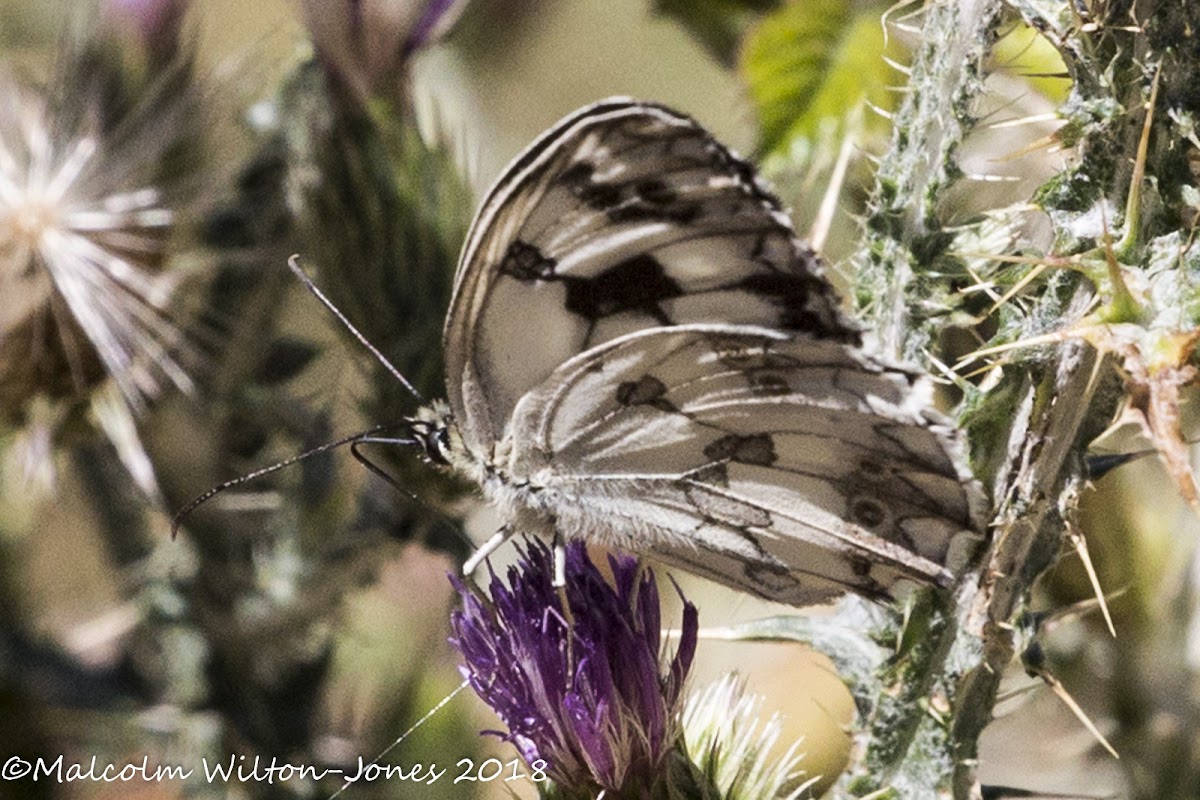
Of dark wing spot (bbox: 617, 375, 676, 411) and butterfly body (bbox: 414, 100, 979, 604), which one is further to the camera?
dark wing spot (bbox: 617, 375, 676, 411)

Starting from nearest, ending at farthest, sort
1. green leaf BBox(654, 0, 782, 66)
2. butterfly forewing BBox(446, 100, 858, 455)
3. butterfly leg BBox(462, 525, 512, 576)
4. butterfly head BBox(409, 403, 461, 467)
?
butterfly forewing BBox(446, 100, 858, 455)
butterfly leg BBox(462, 525, 512, 576)
butterfly head BBox(409, 403, 461, 467)
green leaf BBox(654, 0, 782, 66)

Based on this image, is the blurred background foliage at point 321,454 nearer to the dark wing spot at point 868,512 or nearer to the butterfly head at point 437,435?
the butterfly head at point 437,435

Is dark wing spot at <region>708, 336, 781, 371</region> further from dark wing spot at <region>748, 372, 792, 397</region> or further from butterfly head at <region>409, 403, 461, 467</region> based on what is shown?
butterfly head at <region>409, 403, 461, 467</region>

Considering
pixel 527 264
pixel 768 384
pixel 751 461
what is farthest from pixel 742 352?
pixel 527 264

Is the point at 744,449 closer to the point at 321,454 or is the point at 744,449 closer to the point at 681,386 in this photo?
the point at 681,386

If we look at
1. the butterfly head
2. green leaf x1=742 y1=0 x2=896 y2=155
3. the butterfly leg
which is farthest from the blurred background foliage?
the butterfly leg

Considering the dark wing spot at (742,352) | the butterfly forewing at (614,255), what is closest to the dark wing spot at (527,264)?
the butterfly forewing at (614,255)

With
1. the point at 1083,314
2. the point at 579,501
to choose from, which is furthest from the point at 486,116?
the point at 1083,314

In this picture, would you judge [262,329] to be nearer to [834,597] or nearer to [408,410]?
[408,410]
